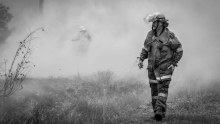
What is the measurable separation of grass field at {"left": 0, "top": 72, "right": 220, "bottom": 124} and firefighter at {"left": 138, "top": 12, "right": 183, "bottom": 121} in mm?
487

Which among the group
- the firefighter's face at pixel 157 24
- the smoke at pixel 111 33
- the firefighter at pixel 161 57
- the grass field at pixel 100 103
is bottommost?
the grass field at pixel 100 103

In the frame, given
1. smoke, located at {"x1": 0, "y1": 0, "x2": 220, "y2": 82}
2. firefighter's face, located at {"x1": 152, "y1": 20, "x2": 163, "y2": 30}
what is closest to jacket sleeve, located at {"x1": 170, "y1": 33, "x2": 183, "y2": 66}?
firefighter's face, located at {"x1": 152, "y1": 20, "x2": 163, "y2": 30}

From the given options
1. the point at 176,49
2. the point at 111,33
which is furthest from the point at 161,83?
the point at 111,33

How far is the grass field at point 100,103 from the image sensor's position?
5879 mm

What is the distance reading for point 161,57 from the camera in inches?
264

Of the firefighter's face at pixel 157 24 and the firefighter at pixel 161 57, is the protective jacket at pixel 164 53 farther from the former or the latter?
the firefighter's face at pixel 157 24

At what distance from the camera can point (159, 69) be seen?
665 centimetres

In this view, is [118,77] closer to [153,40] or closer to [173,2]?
[153,40]

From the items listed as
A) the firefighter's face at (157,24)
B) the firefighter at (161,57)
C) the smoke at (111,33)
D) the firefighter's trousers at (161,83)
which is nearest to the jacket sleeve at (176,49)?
the firefighter at (161,57)

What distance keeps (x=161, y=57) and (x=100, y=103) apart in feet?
7.68

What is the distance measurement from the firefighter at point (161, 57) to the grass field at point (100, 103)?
0.49 m

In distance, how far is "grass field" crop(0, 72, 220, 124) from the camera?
5879 mm

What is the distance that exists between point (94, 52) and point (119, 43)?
1780mm

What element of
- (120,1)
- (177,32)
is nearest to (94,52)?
(177,32)
